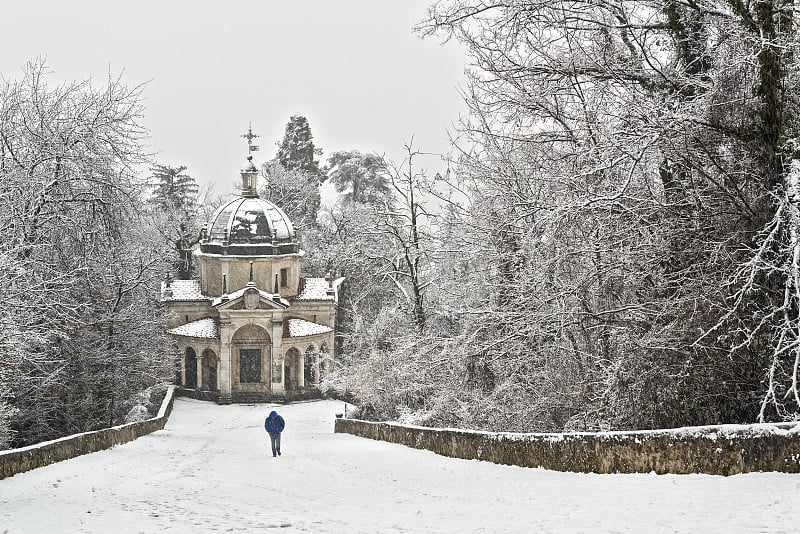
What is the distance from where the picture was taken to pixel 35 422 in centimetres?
2633

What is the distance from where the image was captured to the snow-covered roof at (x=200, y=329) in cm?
4891

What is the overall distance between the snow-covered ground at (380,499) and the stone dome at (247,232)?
33.4 metres

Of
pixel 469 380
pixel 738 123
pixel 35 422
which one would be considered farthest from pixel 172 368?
pixel 738 123

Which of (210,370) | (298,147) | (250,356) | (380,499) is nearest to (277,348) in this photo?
(250,356)

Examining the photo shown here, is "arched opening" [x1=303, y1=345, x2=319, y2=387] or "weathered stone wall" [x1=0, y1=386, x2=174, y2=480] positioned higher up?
"arched opening" [x1=303, y1=345, x2=319, y2=387]

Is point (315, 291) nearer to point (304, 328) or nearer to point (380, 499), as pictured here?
point (304, 328)

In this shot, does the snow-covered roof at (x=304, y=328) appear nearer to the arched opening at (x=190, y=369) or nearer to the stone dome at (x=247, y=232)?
the stone dome at (x=247, y=232)

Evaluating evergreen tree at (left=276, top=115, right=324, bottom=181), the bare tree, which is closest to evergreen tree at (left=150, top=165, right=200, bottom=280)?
evergreen tree at (left=276, top=115, right=324, bottom=181)

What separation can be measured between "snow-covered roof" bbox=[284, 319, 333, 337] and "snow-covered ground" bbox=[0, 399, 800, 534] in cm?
3210

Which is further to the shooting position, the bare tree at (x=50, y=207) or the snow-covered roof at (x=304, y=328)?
the snow-covered roof at (x=304, y=328)

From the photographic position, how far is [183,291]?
52062 mm

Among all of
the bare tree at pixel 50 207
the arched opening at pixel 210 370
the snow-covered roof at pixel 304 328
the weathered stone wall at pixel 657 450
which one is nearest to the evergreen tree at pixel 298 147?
the snow-covered roof at pixel 304 328

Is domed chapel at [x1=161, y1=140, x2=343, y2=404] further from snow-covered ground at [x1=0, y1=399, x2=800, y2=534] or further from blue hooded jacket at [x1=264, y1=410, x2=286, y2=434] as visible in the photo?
snow-covered ground at [x1=0, y1=399, x2=800, y2=534]

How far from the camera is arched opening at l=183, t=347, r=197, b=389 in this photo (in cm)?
4969
